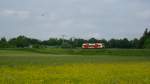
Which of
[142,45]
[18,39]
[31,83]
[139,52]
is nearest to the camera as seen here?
[31,83]

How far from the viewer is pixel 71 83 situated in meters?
17.1

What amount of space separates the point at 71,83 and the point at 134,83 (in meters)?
2.85

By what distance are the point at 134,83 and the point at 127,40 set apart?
7128 inches

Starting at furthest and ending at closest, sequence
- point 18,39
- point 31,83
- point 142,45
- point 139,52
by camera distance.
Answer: point 18,39 → point 142,45 → point 139,52 → point 31,83

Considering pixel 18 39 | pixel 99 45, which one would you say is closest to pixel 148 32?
pixel 99 45

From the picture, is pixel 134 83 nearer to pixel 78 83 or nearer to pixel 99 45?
pixel 78 83

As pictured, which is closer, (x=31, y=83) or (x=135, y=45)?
(x=31, y=83)

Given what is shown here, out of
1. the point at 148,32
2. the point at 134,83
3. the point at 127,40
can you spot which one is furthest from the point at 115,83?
the point at 127,40

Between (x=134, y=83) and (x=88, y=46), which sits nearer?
(x=134, y=83)

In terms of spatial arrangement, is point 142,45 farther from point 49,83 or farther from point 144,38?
point 49,83

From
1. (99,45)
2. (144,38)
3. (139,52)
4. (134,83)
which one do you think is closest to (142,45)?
(144,38)

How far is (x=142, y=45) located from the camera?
168125 millimetres

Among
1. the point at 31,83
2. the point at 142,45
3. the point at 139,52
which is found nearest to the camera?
the point at 31,83

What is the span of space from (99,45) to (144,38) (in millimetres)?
19871
